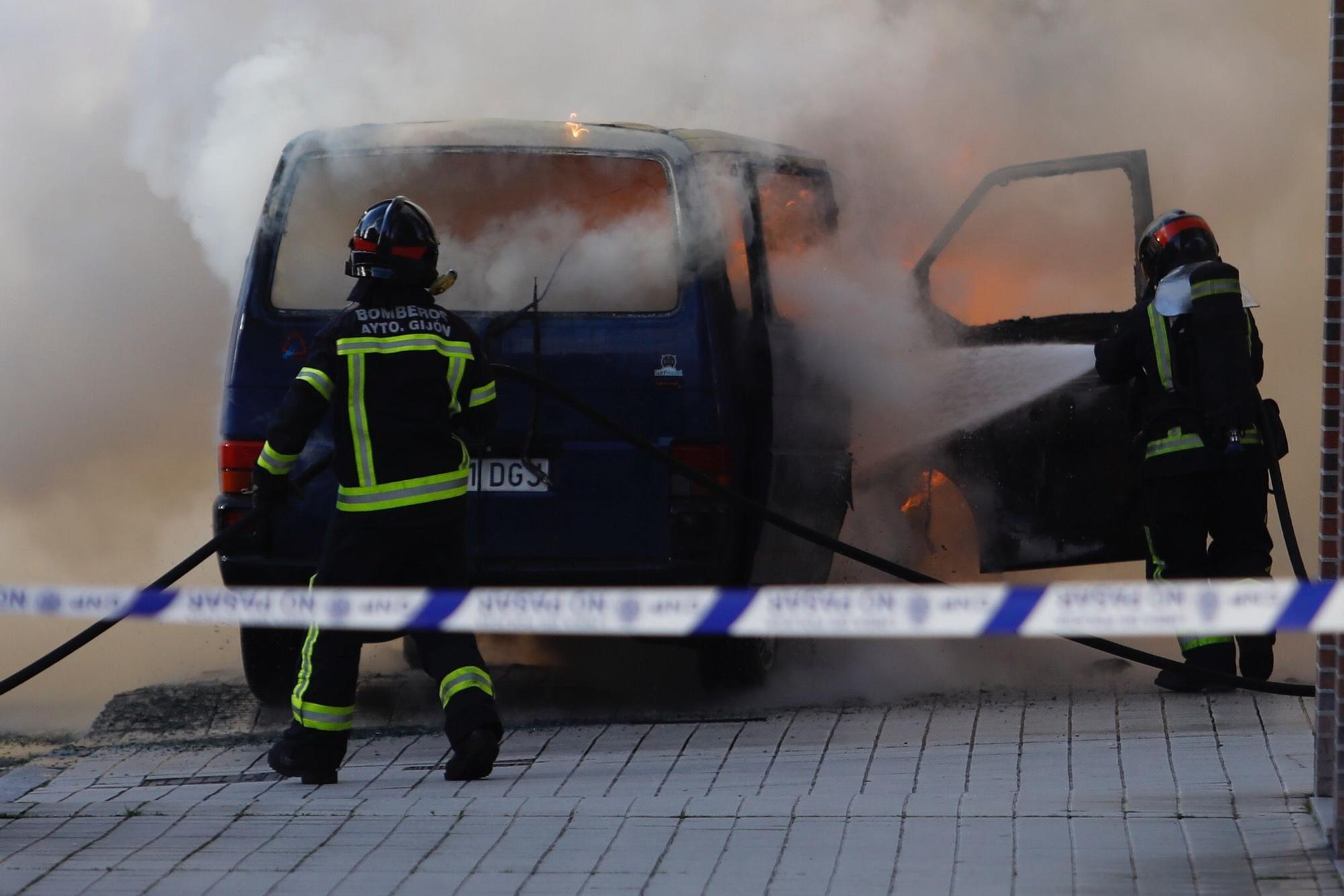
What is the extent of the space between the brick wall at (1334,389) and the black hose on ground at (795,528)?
4.10ft

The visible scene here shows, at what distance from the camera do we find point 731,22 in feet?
32.8

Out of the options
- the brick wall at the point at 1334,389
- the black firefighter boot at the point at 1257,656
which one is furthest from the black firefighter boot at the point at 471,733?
the black firefighter boot at the point at 1257,656

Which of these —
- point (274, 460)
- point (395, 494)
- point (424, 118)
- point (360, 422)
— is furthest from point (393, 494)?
point (424, 118)

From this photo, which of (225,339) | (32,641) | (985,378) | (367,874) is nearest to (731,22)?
(985,378)

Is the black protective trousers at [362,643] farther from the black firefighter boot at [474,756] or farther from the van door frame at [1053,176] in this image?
the van door frame at [1053,176]

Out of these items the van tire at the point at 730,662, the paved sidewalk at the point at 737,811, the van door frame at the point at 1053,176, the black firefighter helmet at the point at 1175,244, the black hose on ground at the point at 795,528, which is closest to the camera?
the paved sidewalk at the point at 737,811

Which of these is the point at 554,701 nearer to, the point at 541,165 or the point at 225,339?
the point at 541,165

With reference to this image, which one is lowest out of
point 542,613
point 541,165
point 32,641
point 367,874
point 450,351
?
point 32,641

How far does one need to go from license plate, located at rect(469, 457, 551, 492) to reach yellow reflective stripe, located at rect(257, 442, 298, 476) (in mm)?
1115

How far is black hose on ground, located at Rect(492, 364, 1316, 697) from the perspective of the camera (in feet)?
20.5

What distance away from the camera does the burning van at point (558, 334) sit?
688 centimetres

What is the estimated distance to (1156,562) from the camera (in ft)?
24.2

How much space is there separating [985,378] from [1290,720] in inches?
83.8

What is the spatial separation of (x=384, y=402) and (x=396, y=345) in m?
0.17
